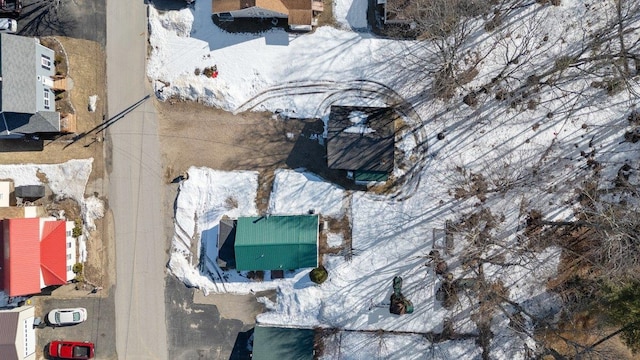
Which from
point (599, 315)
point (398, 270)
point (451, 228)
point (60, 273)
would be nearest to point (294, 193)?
point (398, 270)

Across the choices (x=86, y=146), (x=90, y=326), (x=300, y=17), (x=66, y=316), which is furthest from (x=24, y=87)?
(x=300, y=17)

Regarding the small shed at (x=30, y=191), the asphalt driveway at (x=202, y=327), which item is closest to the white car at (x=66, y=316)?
the asphalt driveway at (x=202, y=327)

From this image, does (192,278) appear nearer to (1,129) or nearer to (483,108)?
(1,129)

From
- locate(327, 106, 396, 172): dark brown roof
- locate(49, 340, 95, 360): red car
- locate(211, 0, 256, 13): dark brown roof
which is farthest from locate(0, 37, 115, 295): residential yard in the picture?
Result: locate(327, 106, 396, 172): dark brown roof

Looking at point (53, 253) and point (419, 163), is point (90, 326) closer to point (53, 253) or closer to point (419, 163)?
point (53, 253)

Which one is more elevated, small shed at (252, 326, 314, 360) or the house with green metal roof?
the house with green metal roof

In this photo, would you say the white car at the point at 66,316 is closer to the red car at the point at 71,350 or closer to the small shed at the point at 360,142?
the red car at the point at 71,350

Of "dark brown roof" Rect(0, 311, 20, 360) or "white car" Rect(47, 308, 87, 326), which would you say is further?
"white car" Rect(47, 308, 87, 326)

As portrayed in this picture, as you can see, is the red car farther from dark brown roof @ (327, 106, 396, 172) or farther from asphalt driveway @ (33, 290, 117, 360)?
dark brown roof @ (327, 106, 396, 172)
